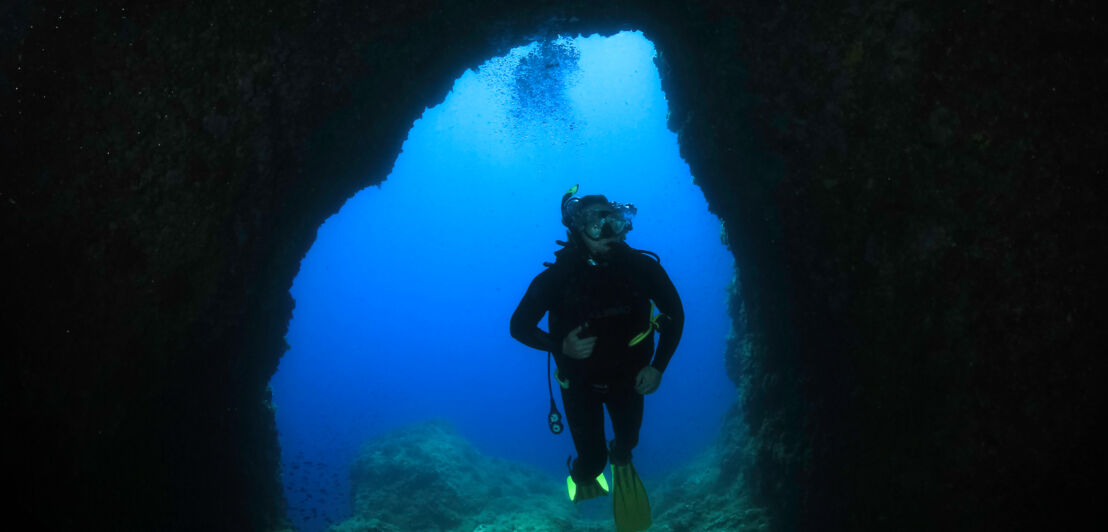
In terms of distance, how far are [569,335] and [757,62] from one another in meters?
2.88

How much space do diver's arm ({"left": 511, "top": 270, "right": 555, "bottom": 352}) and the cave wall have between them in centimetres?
232

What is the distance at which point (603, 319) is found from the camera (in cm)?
411

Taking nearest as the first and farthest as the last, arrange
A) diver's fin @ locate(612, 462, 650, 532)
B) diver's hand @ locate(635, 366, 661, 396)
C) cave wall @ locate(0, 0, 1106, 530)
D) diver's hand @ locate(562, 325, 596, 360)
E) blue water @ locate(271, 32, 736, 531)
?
1. cave wall @ locate(0, 0, 1106, 530)
2. diver's hand @ locate(562, 325, 596, 360)
3. diver's hand @ locate(635, 366, 661, 396)
4. diver's fin @ locate(612, 462, 650, 532)
5. blue water @ locate(271, 32, 736, 531)

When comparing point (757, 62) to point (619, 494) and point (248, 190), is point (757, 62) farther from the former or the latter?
point (248, 190)

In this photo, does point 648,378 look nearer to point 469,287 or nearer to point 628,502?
point 628,502

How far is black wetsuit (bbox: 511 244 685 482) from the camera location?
4.16m

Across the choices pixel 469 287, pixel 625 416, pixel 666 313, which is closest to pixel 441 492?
pixel 625 416

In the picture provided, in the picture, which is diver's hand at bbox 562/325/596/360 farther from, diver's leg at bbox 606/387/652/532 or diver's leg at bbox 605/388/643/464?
diver's leg at bbox 606/387/652/532

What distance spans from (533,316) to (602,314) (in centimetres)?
62

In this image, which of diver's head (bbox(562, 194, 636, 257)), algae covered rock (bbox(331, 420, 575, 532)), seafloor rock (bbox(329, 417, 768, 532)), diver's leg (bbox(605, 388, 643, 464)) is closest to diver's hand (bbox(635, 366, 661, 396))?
diver's leg (bbox(605, 388, 643, 464))

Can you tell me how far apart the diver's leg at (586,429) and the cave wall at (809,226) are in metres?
2.08

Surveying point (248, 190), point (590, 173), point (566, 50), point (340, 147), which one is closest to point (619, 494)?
point (248, 190)

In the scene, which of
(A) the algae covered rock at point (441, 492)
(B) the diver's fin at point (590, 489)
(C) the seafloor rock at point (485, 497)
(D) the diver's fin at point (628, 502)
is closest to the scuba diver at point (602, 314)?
(B) the diver's fin at point (590, 489)

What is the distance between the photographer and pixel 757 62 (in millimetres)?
4207
